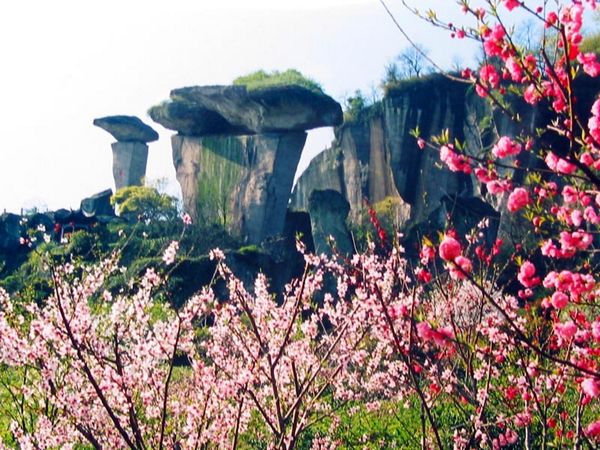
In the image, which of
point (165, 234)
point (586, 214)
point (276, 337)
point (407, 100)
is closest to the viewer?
point (586, 214)

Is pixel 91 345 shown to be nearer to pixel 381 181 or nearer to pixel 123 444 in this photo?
pixel 123 444

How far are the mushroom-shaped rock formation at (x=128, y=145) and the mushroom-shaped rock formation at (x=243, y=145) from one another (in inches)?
113

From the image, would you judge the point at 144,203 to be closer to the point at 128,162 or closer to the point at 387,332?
the point at 128,162

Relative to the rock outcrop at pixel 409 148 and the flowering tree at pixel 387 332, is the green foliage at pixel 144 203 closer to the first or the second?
the rock outcrop at pixel 409 148

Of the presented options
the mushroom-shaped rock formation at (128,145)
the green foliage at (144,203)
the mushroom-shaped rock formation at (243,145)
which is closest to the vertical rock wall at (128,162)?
the mushroom-shaped rock formation at (128,145)

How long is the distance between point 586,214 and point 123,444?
362cm

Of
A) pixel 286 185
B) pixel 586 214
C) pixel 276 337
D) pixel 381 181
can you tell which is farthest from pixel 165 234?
pixel 586 214

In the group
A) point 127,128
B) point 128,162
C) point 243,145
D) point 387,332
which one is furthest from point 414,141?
point 387,332

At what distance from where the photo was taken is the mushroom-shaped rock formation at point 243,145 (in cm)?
3056

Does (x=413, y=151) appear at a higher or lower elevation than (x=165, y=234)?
higher

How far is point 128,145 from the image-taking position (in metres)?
37.7

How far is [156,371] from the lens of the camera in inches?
209

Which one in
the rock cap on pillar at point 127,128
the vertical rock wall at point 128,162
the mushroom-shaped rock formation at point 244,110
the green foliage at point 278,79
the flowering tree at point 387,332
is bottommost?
the flowering tree at point 387,332

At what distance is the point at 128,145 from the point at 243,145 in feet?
26.0
